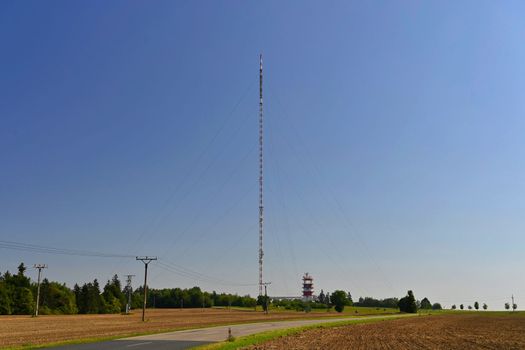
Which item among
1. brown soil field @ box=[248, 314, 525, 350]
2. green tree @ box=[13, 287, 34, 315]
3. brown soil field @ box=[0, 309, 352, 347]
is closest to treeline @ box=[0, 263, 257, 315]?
green tree @ box=[13, 287, 34, 315]

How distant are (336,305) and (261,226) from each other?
11766 cm

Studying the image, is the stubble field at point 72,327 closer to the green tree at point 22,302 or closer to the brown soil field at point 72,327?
the brown soil field at point 72,327

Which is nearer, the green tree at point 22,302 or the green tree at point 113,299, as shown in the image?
the green tree at point 22,302

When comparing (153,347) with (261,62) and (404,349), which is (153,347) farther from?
(261,62)

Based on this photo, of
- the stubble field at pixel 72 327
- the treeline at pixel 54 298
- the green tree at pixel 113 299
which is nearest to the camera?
the stubble field at pixel 72 327

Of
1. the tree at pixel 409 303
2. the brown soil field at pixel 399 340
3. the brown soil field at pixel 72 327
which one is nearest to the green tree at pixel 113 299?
the brown soil field at pixel 72 327

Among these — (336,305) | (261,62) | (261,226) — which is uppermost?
(261,62)

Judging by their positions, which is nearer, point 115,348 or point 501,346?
point 115,348

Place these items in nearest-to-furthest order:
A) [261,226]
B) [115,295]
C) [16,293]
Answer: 1. [261,226]
2. [16,293]
3. [115,295]

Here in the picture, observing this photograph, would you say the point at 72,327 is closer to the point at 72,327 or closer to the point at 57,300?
the point at 72,327

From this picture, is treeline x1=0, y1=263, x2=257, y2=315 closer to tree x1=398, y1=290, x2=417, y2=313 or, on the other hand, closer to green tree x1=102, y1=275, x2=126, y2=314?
green tree x1=102, y1=275, x2=126, y2=314

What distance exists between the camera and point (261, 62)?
262ft

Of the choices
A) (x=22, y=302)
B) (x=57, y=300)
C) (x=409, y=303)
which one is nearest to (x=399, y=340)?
(x=22, y=302)

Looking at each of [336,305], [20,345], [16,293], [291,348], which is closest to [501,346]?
[291,348]
